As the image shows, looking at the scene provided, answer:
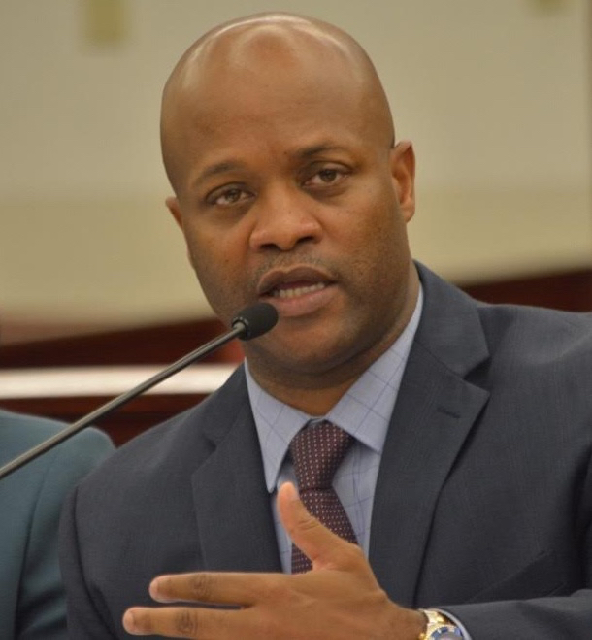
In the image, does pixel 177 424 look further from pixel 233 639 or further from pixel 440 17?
pixel 440 17

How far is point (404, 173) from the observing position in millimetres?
1435

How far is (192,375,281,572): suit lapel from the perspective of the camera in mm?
1388

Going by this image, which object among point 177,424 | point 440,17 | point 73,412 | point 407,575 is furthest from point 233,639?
point 440,17

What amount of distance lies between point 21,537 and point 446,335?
458 millimetres

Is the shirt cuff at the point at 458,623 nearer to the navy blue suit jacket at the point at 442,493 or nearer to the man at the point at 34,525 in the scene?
the navy blue suit jacket at the point at 442,493

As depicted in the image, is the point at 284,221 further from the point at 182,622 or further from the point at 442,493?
the point at 182,622

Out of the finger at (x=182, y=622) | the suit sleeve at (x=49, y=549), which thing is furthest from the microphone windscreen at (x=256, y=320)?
the suit sleeve at (x=49, y=549)

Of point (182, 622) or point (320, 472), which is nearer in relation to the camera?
point (182, 622)

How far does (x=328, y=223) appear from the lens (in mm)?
1317

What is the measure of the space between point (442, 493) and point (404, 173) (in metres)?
0.29

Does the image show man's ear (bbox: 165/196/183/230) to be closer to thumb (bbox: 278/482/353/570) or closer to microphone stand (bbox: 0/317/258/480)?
microphone stand (bbox: 0/317/258/480)

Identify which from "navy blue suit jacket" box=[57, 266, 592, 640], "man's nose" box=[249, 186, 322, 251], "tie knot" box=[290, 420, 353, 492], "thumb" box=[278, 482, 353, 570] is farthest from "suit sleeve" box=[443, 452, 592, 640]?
"man's nose" box=[249, 186, 322, 251]

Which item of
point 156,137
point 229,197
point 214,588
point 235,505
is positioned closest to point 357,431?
point 235,505

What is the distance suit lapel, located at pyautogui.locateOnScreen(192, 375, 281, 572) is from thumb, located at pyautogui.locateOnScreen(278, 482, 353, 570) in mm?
273
